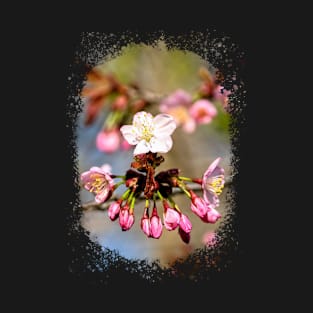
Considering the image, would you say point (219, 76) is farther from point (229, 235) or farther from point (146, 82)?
point (146, 82)

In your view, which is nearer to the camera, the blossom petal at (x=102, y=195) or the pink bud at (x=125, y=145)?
the blossom petal at (x=102, y=195)

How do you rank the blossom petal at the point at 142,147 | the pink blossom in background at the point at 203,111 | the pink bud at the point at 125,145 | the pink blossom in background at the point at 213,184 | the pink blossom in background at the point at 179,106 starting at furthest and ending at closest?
the pink bud at the point at 125,145 < the pink blossom in background at the point at 179,106 < the pink blossom in background at the point at 203,111 < the pink blossom in background at the point at 213,184 < the blossom petal at the point at 142,147

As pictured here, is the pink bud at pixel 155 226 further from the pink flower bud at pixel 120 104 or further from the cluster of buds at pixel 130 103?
the pink flower bud at pixel 120 104

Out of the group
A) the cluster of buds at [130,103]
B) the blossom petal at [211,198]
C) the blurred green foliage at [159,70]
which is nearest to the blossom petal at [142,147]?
the blossom petal at [211,198]

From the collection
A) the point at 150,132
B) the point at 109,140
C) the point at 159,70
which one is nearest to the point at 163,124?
the point at 150,132

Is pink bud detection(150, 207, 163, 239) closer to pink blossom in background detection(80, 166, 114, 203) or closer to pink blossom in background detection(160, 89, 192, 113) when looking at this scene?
pink blossom in background detection(80, 166, 114, 203)

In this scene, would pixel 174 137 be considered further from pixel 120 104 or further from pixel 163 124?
pixel 163 124

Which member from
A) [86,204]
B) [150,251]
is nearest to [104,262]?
[86,204]
